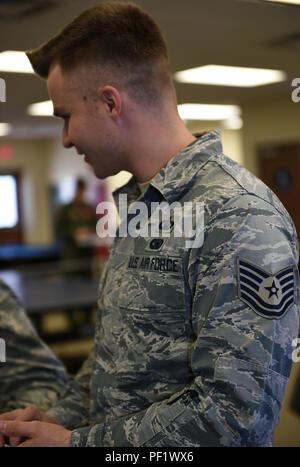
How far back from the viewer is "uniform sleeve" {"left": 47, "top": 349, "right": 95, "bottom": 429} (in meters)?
1.26

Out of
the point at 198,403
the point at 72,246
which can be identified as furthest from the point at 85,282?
the point at 198,403

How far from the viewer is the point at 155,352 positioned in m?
0.98

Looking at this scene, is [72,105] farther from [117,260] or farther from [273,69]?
[273,69]

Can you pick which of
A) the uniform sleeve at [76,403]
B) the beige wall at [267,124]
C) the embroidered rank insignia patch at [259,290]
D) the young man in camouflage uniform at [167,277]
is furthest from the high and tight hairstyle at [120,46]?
the uniform sleeve at [76,403]

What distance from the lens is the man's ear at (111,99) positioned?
3.45ft

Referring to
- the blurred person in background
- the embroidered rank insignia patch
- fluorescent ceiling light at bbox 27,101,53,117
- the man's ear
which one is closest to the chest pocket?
the embroidered rank insignia patch

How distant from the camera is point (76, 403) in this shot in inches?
51.0

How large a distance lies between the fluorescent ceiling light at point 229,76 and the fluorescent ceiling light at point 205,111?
0.19 ft

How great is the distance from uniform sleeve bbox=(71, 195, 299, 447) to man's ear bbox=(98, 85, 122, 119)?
1.01 ft

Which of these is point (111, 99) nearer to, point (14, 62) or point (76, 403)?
point (14, 62)

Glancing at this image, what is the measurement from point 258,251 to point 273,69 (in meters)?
0.52

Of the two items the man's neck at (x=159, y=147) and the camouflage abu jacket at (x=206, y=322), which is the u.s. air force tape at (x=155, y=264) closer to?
the camouflage abu jacket at (x=206, y=322)

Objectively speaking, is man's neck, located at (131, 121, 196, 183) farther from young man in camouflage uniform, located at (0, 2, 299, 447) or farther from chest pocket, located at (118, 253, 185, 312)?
chest pocket, located at (118, 253, 185, 312)

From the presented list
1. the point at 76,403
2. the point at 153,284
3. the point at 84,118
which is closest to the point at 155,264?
the point at 153,284
